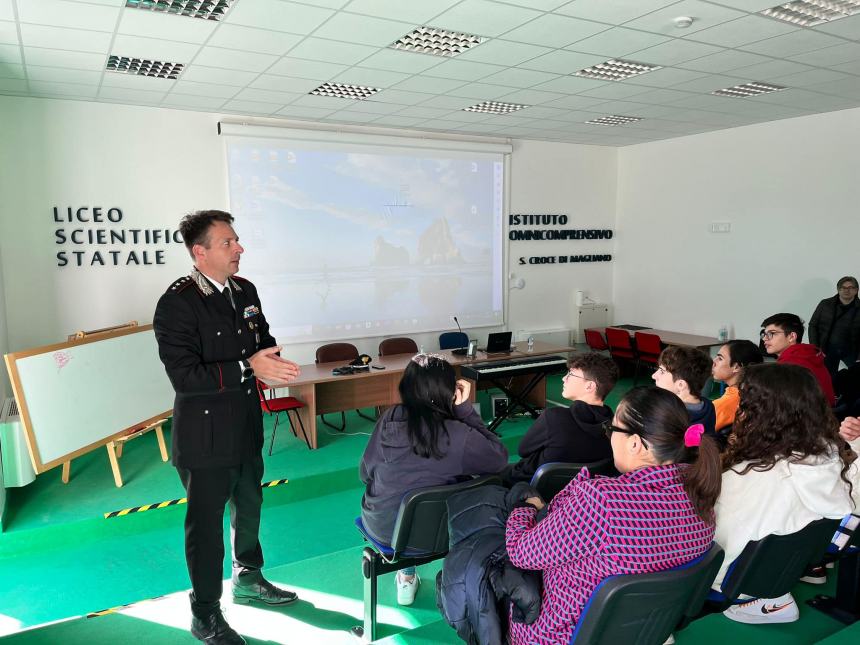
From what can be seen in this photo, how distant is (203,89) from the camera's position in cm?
490

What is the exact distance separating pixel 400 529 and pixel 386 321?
4.96 metres

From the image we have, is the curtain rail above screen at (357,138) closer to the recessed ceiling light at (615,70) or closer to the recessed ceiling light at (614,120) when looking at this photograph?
the recessed ceiling light at (614,120)

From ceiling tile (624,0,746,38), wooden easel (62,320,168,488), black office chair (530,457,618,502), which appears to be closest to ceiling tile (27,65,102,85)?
wooden easel (62,320,168,488)

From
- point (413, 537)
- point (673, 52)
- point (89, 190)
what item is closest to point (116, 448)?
point (89, 190)

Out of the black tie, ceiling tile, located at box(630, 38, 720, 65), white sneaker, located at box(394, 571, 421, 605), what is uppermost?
ceiling tile, located at box(630, 38, 720, 65)

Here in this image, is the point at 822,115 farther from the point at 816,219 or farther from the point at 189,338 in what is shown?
the point at 189,338

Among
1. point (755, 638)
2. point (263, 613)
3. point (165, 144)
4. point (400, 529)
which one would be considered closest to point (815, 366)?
point (755, 638)

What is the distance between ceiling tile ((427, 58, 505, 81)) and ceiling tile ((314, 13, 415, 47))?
25.3 inches

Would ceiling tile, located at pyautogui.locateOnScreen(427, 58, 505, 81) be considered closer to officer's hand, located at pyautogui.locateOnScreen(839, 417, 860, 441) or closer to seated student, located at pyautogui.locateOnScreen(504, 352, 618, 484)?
seated student, located at pyautogui.locateOnScreen(504, 352, 618, 484)

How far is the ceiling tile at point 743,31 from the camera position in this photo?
3590 mm

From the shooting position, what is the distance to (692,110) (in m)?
6.04

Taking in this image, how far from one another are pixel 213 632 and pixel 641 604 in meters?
1.75

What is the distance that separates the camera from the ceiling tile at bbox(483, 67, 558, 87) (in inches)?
181

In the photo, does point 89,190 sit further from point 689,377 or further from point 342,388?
point 689,377
